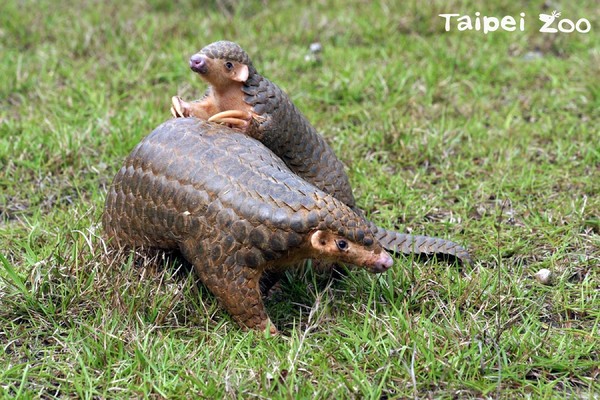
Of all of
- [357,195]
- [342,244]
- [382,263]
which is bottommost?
[357,195]

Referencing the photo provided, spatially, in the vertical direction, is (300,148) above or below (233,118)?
below

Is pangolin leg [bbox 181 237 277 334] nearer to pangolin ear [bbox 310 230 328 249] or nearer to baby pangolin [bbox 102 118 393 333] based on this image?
baby pangolin [bbox 102 118 393 333]

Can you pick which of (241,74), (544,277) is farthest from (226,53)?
(544,277)

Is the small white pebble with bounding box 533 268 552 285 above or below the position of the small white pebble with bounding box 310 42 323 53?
below

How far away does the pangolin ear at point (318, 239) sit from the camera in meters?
3.17

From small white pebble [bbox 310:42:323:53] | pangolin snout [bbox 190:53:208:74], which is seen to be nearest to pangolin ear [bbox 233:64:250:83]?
pangolin snout [bbox 190:53:208:74]

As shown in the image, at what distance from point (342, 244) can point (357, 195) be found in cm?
148

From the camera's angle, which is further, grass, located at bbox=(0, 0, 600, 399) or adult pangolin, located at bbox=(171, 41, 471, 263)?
adult pangolin, located at bbox=(171, 41, 471, 263)

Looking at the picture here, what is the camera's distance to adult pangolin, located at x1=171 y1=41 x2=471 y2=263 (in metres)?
3.66

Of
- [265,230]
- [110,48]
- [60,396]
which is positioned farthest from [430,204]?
[110,48]

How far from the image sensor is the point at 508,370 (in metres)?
3.08

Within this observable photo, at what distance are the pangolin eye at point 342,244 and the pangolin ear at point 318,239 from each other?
0.18 ft

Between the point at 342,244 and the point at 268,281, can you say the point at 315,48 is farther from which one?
the point at 342,244

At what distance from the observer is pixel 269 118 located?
3.70m
